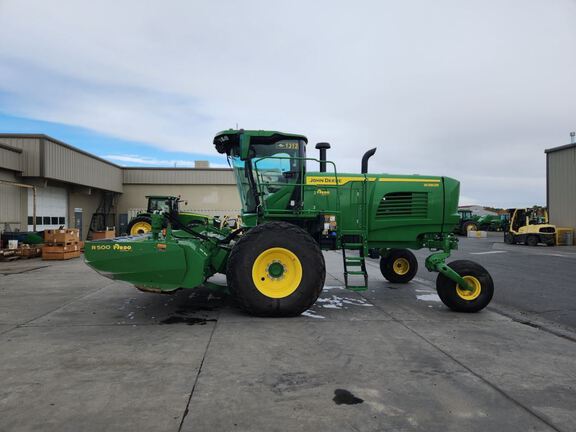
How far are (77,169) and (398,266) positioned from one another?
1911 cm

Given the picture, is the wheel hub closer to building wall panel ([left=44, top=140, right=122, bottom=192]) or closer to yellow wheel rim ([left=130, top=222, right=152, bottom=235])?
yellow wheel rim ([left=130, top=222, right=152, bottom=235])

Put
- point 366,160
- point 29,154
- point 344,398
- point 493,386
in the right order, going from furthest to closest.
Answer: point 29,154 → point 366,160 → point 493,386 → point 344,398

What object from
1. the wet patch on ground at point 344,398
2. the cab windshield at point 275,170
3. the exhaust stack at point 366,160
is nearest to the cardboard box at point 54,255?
the cab windshield at point 275,170

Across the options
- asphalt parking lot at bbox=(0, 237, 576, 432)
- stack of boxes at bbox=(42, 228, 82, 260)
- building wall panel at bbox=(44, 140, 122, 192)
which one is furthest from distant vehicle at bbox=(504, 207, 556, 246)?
building wall panel at bbox=(44, 140, 122, 192)

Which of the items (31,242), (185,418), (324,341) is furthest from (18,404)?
(31,242)

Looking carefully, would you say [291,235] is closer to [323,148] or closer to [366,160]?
[323,148]

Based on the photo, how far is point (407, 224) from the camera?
7.30 metres

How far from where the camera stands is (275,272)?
5914 mm

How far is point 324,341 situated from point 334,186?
2.97 metres

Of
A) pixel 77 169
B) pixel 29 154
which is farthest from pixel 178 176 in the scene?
pixel 29 154

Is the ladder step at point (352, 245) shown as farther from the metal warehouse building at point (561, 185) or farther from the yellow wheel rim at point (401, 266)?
the metal warehouse building at point (561, 185)

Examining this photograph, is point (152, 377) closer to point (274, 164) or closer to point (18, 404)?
point (18, 404)

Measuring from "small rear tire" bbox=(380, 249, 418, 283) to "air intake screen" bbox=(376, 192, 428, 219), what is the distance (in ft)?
7.14

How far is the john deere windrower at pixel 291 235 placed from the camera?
5781 mm
